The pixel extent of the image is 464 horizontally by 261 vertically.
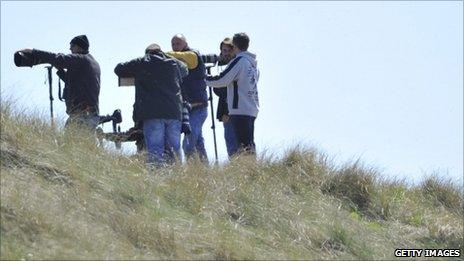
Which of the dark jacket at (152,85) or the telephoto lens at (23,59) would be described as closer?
the telephoto lens at (23,59)

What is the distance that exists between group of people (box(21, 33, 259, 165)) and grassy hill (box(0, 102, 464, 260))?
629 millimetres

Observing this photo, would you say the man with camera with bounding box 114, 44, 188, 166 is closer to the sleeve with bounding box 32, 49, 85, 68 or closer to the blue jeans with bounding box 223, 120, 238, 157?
the sleeve with bounding box 32, 49, 85, 68

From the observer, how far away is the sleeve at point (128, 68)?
10.1 metres

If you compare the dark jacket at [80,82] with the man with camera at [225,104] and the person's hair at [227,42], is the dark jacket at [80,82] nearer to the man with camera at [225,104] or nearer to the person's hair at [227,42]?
the man with camera at [225,104]

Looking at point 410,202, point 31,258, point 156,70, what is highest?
point 156,70

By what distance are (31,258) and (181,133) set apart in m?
4.14

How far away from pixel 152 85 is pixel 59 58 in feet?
3.31

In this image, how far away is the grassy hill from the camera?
281 inches

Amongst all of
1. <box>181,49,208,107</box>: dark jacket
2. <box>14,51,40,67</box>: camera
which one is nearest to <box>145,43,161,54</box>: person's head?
<box>181,49,208,107</box>: dark jacket

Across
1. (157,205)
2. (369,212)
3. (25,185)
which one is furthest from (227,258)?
(369,212)

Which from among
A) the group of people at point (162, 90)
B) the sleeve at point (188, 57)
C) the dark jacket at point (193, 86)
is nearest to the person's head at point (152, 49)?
the group of people at point (162, 90)

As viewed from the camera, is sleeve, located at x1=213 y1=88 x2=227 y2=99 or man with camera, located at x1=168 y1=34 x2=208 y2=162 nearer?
man with camera, located at x1=168 y1=34 x2=208 y2=162

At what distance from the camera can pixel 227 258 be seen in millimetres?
7363

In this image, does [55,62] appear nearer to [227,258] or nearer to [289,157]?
[289,157]
